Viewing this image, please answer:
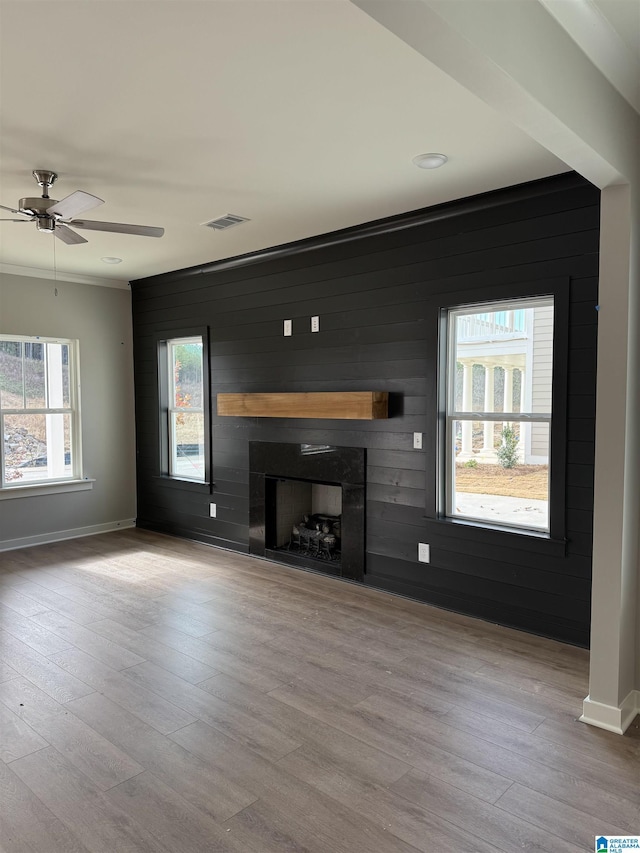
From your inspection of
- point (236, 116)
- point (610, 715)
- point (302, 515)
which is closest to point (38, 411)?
point (302, 515)

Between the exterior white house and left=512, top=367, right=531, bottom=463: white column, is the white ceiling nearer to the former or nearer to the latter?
the exterior white house

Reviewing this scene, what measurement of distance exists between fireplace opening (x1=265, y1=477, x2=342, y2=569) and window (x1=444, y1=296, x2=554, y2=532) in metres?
1.33

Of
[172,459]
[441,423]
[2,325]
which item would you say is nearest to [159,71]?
[441,423]

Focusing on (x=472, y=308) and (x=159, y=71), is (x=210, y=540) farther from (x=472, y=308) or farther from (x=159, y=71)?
(x=159, y=71)

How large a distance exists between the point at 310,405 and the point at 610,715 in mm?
2847

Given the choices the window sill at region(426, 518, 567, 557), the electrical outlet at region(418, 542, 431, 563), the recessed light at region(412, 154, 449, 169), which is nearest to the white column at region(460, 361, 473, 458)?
the window sill at region(426, 518, 567, 557)

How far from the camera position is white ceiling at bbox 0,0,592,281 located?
2.00 m

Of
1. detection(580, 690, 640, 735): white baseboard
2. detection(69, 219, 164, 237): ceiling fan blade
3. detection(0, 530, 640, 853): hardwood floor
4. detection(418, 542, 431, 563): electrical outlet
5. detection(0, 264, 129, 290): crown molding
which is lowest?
detection(0, 530, 640, 853): hardwood floor

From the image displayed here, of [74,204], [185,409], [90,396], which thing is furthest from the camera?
[90,396]

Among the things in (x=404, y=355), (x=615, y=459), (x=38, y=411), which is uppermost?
(x=404, y=355)

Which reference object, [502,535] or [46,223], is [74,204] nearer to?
[46,223]

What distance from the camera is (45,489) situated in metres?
5.91

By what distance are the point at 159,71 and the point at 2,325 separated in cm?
414

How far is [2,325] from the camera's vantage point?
5.61 m
